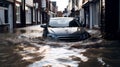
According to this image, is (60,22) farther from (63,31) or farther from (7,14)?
(7,14)

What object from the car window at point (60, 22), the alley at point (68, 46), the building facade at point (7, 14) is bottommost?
the alley at point (68, 46)

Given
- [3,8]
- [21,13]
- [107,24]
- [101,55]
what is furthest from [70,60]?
[21,13]

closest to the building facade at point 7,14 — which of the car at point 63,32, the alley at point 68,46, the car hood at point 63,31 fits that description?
the alley at point 68,46

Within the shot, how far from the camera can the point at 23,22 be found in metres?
43.2

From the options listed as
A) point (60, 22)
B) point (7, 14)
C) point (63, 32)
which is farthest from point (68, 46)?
point (7, 14)

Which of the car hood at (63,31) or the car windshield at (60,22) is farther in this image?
the car windshield at (60,22)

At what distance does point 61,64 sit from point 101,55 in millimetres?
2504

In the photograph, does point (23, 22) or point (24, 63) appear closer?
point (24, 63)

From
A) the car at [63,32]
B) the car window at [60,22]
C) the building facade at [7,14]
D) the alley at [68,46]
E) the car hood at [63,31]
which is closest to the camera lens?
the alley at [68,46]

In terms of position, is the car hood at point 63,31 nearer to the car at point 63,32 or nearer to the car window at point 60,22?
the car at point 63,32

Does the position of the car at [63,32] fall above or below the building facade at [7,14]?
below

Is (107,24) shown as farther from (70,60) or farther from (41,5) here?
(41,5)

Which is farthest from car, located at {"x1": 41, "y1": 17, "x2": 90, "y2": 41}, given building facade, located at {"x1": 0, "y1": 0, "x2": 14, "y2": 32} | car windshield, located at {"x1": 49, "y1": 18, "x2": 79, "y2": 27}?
building facade, located at {"x1": 0, "y1": 0, "x2": 14, "y2": 32}

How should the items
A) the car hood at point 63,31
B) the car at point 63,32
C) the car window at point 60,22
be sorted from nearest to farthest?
the car at point 63,32
the car hood at point 63,31
the car window at point 60,22
